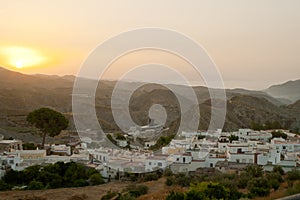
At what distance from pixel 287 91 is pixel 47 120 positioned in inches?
3295

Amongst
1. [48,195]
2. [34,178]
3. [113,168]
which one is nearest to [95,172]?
[113,168]

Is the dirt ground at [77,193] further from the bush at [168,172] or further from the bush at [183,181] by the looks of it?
the bush at [168,172]

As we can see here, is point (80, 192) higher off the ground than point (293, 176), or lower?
lower

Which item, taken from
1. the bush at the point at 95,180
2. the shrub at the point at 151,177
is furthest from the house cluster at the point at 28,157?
the shrub at the point at 151,177

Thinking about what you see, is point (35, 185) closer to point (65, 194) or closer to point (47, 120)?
point (65, 194)

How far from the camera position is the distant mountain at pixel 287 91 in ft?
289

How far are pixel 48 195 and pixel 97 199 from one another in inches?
69.1

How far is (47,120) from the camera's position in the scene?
68.4ft

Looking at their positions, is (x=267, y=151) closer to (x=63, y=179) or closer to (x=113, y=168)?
(x=113, y=168)

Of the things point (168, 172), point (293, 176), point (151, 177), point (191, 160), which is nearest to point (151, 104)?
point (191, 160)

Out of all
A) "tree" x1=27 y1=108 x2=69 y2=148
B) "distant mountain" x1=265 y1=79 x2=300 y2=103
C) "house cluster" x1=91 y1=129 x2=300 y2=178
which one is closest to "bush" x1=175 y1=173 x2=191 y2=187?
"house cluster" x1=91 y1=129 x2=300 y2=178

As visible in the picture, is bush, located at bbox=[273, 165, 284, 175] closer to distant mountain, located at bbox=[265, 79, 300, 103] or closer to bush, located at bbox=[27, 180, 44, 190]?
bush, located at bbox=[27, 180, 44, 190]

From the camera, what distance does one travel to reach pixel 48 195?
11875mm

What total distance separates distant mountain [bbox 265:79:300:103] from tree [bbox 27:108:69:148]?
239 feet
